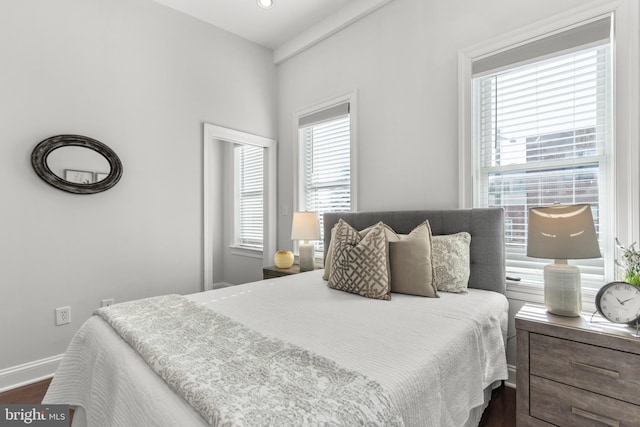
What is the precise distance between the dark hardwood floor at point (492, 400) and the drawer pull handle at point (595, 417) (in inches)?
16.1

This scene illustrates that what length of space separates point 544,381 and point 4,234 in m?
3.41

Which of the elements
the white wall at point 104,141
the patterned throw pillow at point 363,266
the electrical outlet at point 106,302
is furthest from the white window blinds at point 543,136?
the electrical outlet at point 106,302

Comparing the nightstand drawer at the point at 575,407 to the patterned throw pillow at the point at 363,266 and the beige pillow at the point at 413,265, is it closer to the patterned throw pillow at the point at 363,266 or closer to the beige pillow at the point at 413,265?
the beige pillow at the point at 413,265

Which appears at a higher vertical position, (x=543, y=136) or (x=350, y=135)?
(x=350, y=135)

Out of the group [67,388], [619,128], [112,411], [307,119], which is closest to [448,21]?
[619,128]

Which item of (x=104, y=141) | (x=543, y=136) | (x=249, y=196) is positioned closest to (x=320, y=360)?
(x=543, y=136)

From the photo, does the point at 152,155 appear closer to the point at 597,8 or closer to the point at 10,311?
the point at 10,311

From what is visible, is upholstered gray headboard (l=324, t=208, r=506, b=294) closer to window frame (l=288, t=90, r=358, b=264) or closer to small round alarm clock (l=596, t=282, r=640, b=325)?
small round alarm clock (l=596, t=282, r=640, b=325)

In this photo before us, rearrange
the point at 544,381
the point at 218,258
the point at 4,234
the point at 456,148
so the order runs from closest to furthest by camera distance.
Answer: the point at 544,381, the point at 4,234, the point at 456,148, the point at 218,258

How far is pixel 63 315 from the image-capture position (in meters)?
2.37

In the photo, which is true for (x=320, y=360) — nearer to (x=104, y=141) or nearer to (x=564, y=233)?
(x=564, y=233)

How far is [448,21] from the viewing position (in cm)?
241

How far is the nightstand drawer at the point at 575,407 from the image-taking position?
1311 mm

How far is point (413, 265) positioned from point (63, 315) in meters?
2.64
